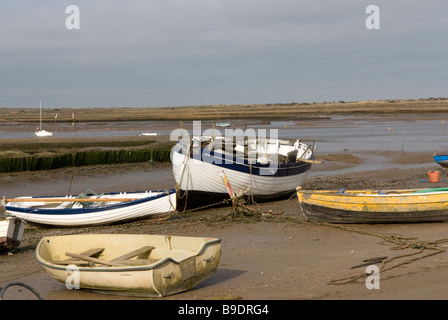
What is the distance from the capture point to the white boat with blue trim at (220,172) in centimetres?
1891

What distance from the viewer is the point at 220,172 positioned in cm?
1891

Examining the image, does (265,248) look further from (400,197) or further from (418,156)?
(418,156)

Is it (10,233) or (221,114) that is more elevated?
(221,114)

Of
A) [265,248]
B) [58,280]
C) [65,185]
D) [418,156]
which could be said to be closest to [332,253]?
[265,248]

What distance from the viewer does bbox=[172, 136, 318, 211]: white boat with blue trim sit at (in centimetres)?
1891

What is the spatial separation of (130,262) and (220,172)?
8.99m

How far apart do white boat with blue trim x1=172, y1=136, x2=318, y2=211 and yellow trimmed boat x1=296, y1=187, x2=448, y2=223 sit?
4.06 metres

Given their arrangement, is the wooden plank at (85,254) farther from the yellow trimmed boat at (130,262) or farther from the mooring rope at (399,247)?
the mooring rope at (399,247)

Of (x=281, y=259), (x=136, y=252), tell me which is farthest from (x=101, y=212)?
(x=281, y=259)

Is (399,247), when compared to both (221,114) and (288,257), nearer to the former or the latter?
(288,257)

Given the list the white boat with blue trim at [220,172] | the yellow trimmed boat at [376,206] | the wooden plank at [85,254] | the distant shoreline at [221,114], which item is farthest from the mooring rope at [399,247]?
the distant shoreline at [221,114]

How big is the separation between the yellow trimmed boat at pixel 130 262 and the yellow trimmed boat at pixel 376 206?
5.19 m

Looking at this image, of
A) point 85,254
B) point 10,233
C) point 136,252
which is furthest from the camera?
point 10,233

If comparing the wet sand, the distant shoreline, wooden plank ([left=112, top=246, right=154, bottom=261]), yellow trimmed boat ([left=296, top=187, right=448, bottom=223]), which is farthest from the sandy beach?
the distant shoreline
